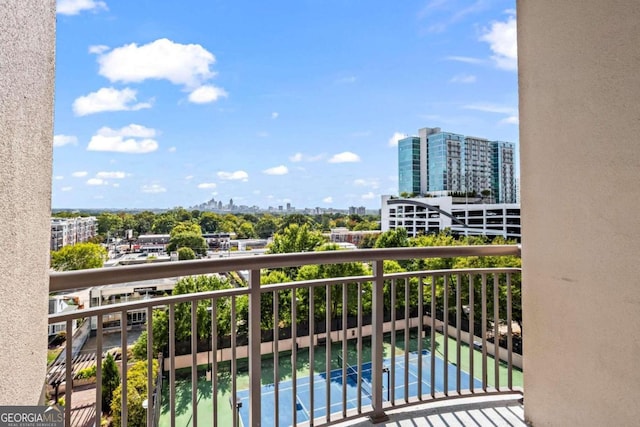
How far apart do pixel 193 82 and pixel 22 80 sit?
30.2 metres

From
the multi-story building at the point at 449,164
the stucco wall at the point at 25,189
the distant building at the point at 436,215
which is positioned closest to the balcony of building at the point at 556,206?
the stucco wall at the point at 25,189

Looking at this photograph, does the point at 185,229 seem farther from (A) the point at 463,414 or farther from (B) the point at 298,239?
(A) the point at 463,414

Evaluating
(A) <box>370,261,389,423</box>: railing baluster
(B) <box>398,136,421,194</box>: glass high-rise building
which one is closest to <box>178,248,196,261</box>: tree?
(A) <box>370,261,389,423</box>: railing baluster

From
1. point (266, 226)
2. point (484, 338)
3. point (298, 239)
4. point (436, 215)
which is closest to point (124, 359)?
point (484, 338)

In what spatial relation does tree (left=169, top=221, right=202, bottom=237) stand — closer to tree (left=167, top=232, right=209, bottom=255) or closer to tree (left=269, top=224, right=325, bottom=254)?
tree (left=167, top=232, right=209, bottom=255)

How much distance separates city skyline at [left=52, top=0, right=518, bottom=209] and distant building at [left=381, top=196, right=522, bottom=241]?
459 cm

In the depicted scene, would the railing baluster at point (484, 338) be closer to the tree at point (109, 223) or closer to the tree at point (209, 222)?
the tree at point (109, 223)

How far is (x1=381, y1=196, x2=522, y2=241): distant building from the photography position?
35.2ft

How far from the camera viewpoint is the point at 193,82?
1093 inches

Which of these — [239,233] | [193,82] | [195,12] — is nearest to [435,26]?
[195,12]

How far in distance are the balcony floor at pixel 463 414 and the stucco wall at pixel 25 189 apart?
1.54m

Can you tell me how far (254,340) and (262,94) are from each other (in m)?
29.6

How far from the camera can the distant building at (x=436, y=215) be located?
10.7 meters

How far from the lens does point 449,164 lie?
43.3 ft
